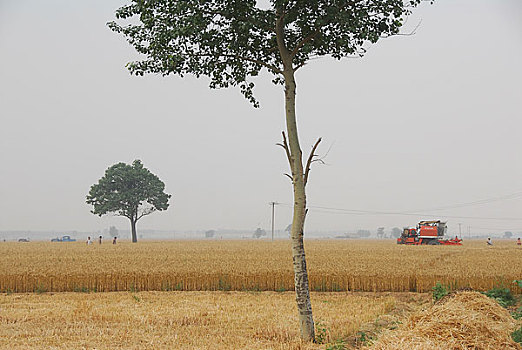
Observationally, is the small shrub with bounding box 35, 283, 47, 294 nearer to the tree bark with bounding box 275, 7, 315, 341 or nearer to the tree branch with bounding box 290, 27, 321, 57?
the tree bark with bounding box 275, 7, 315, 341

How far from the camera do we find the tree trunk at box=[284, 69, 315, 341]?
9383 mm

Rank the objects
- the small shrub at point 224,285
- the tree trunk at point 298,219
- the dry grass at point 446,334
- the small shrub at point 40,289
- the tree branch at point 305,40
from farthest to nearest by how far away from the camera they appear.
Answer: the small shrub at point 224,285
the small shrub at point 40,289
the tree branch at point 305,40
the tree trunk at point 298,219
the dry grass at point 446,334

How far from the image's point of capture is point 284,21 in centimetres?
1011

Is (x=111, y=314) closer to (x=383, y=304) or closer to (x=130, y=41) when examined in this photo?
(x=130, y=41)

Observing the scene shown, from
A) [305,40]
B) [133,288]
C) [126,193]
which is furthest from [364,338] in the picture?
[126,193]

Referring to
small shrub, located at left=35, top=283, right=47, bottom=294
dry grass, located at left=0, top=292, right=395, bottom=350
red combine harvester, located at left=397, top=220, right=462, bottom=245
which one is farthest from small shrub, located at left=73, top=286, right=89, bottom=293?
red combine harvester, located at left=397, top=220, right=462, bottom=245

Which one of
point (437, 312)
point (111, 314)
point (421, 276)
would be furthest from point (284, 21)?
point (421, 276)

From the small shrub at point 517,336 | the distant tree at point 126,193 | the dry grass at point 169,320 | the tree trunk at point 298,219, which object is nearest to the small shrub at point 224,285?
the dry grass at point 169,320

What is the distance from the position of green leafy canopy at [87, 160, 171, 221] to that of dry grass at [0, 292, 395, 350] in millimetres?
68556

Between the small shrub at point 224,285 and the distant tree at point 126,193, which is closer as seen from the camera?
the small shrub at point 224,285

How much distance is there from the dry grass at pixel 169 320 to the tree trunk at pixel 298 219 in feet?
1.69

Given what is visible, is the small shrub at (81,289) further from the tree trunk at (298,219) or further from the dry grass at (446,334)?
the dry grass at (446,334)

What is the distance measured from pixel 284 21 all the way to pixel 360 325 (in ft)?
24.1

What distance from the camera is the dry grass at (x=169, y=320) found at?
9.66m
